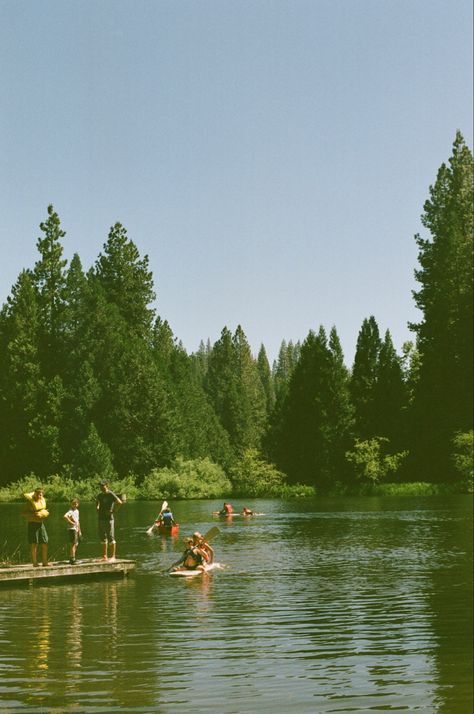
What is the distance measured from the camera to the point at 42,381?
3920 inches

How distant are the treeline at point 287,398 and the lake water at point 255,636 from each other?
5639 cm

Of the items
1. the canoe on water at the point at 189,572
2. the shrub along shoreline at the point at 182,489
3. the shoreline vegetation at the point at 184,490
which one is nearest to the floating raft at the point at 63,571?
the canoe on water at the point at 189,572

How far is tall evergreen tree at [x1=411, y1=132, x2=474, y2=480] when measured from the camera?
87375 mm

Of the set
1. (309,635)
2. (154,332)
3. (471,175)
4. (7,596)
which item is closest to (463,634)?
(309,635)

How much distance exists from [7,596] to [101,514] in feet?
17.0

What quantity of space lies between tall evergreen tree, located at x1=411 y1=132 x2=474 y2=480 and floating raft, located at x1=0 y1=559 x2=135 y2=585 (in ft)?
208

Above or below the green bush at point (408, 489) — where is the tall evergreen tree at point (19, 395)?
above

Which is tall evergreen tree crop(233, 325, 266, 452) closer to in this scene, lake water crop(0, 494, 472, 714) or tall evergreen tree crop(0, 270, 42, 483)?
tall evergreen tree crop(0, 270, 42, 483)

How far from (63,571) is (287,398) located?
272 feet

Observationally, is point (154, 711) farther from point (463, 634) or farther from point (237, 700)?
point (463, 634)

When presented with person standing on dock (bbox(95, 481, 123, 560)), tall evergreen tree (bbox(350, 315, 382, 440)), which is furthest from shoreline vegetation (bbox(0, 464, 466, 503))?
person standing on dock (bbox(95, 481, 123, 560))

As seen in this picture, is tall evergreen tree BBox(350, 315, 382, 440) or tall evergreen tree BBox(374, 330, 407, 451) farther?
tall evergreen tree BBox(350, 315, 382, 440)

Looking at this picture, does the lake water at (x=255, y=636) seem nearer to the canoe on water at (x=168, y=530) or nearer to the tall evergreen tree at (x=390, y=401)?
the canoe on water at (x=168, y=530)

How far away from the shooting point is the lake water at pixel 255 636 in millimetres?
12812
